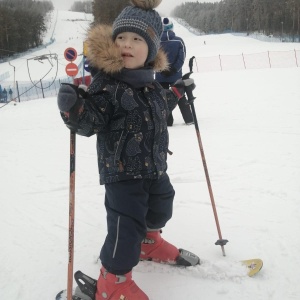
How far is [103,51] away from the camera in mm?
1796

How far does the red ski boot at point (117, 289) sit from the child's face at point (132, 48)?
4.05 ft

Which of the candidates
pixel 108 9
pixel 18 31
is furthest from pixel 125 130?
pixel 18 31

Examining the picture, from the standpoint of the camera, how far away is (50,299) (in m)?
1.98

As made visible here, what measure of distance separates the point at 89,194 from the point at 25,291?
1.58 m

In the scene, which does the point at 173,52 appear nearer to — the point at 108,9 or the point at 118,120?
the point at 118,120

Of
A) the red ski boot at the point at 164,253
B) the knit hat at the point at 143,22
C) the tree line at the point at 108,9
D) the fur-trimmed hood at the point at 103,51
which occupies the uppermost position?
the tree line at the point at 108,9

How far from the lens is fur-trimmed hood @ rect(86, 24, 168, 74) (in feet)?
5.81

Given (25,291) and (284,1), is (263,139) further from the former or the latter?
(284,1)

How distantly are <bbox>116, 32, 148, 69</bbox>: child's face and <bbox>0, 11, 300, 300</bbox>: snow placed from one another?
3.40ft

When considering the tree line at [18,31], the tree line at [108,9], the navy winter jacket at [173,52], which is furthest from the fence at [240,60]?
the tree line at [18,31]

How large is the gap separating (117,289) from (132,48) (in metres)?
1.40

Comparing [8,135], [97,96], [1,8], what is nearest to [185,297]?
[97,96]

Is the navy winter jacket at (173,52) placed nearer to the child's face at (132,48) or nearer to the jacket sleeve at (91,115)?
the child's face at (132,48)

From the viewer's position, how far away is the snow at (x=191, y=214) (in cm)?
206
